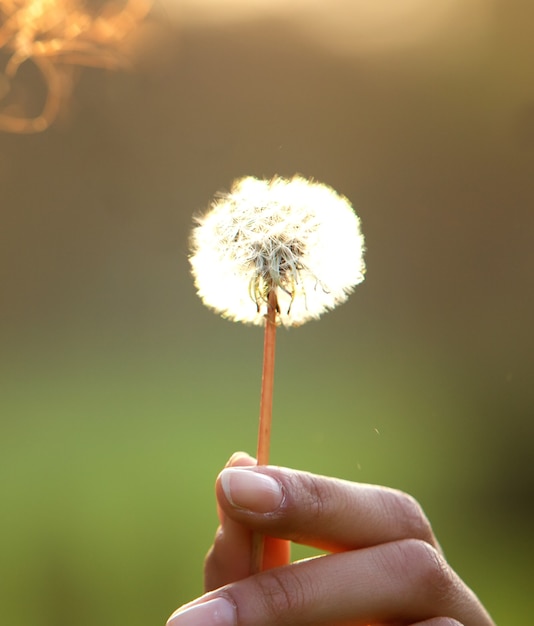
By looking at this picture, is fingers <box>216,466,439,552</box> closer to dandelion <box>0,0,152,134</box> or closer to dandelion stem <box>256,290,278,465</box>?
dandelion stem <box>256,290,278,465</box>

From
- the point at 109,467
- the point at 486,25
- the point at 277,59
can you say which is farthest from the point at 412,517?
the point at 486,25

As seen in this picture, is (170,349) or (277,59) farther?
(170,349)

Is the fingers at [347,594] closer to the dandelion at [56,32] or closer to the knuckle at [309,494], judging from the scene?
the knuckle at [309,494]

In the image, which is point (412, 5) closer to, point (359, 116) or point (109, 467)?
point (359, 116)

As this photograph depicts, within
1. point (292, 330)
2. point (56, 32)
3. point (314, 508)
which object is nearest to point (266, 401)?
point (314, 508)

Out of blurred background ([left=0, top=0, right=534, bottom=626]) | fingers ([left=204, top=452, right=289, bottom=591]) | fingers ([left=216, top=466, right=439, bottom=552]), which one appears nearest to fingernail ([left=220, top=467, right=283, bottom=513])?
fingers ([left=216, top=466, right=439, bottom=552])

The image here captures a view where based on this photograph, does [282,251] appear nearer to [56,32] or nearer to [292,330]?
[56,32]
